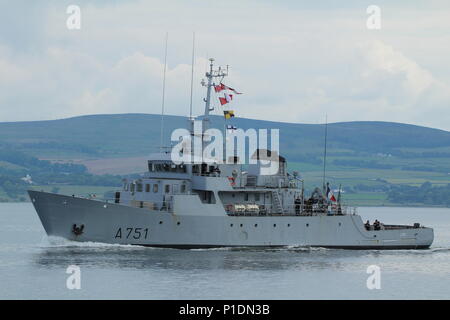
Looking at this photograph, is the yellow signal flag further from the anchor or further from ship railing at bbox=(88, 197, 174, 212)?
the anchor

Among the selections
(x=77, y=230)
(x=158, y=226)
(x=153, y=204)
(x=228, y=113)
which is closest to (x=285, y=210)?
(x=228, y=113)

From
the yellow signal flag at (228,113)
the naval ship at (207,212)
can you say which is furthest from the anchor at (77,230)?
the yellow signal flag at (228,113)

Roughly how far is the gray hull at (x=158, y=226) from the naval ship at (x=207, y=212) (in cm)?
5

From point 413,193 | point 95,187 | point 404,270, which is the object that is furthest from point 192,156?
point 413,193

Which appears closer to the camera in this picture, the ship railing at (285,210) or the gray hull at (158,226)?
the gray hull at (158,226)

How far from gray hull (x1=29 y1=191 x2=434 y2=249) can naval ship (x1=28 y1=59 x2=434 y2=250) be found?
0.17 ft

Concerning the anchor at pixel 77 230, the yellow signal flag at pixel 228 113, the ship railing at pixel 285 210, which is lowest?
Result: the anchor at pixel 77 230

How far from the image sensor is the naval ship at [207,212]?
154 ft

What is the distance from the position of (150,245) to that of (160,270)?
5.89 meters

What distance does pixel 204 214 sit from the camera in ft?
157

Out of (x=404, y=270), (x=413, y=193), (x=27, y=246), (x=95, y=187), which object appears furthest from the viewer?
(x=413, y=193)

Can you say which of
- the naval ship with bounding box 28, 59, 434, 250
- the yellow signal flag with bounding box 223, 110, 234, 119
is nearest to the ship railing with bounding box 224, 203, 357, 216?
the naval ship with bounding box 28, 59, 434, 250

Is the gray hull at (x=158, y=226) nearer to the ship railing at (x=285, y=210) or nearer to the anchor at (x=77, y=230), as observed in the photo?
the anchor at (x=77, y=230)
